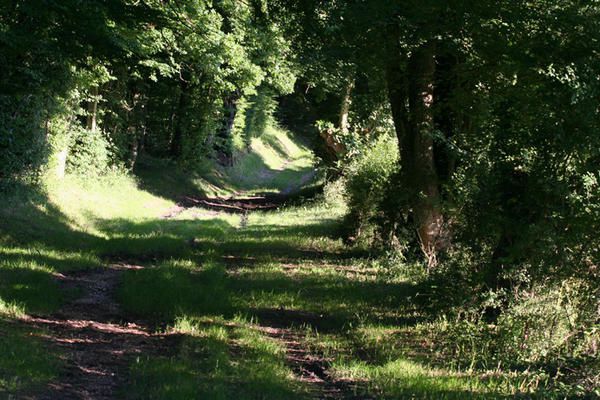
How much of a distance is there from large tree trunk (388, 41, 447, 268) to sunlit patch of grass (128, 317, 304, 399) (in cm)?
558

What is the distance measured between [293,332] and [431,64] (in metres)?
6.45

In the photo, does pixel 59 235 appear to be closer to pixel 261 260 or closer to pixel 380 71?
pixel 261 260

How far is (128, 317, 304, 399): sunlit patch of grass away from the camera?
592 centimetres

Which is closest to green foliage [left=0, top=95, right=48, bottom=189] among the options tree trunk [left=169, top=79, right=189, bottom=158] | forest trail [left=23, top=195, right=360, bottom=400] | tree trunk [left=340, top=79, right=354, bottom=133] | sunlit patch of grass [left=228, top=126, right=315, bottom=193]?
forest trail [left=23, top=195, right=360, bottom=400]

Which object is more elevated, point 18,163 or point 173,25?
point 173,25

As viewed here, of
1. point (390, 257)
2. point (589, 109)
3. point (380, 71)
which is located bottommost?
point (390, 257)

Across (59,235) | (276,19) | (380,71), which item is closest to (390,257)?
(380,71)

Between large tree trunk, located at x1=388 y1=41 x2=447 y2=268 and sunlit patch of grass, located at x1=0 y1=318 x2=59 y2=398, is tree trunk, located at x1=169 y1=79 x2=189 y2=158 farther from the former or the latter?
sunlit patch of grass, located at x1=0 y1=318 x2=59 y2=398

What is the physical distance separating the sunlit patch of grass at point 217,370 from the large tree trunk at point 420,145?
18.3ft

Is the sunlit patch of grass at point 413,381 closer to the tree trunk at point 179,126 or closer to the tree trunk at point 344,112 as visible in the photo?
the tree trunk at point 344,112

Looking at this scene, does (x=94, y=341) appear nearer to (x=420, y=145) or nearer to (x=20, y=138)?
(x=420, y=145)

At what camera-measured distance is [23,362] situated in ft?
20.8

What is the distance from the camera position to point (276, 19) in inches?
514

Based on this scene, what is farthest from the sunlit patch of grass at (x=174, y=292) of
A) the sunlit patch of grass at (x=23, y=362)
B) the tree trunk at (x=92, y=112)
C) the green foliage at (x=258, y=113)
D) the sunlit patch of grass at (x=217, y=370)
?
the green foliage at (x=258, y=113)
